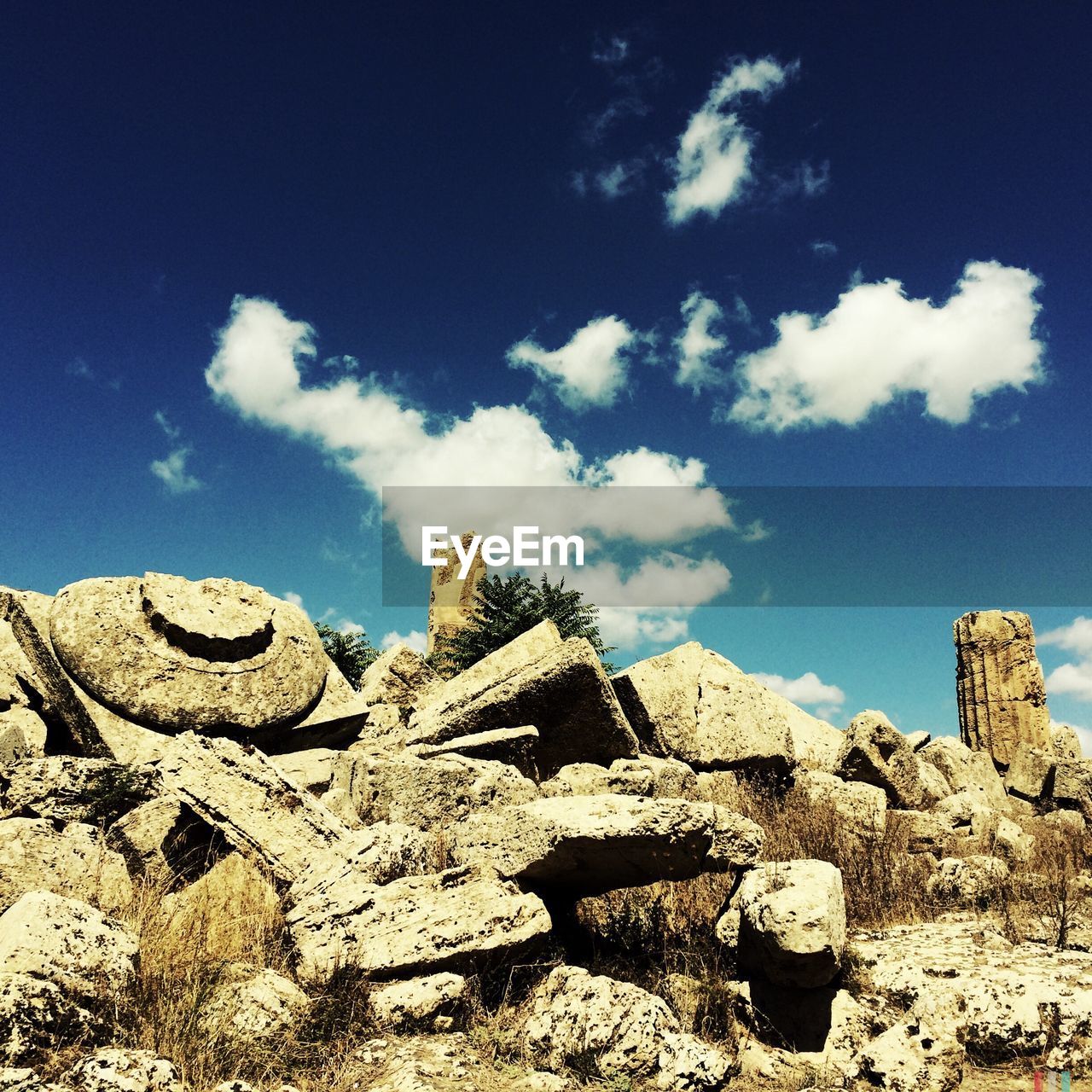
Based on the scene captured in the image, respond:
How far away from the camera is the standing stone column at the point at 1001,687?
60.1ft

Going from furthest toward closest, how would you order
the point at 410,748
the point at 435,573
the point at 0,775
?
Result: the point at 435,573 < the point at 410,748 < the point at 0,775

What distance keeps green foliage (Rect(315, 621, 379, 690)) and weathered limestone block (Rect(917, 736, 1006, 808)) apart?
38.5 feet

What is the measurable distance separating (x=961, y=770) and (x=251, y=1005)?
1058cm

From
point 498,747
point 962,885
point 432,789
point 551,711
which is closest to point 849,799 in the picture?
point 962,885

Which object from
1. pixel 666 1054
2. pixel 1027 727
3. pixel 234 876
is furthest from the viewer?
pixel 1027 727

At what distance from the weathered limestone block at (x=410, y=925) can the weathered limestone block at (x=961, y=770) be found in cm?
865

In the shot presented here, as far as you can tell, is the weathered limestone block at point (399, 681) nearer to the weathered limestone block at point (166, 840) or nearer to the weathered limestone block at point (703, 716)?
the weathered limestone block at point (703, 716)

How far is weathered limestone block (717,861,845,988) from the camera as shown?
3.49m

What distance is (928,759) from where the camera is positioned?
1112cm

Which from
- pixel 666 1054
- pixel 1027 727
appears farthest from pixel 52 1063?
pixel 1027 727

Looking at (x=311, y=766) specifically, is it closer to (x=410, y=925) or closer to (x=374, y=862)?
(x=374, y=862)

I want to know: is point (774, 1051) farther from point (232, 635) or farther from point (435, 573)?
point (435, 573)

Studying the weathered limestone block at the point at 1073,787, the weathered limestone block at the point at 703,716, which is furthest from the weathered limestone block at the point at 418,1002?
the weathered limestone block at the point at 1073,787

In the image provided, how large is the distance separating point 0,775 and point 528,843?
3.22 meters
